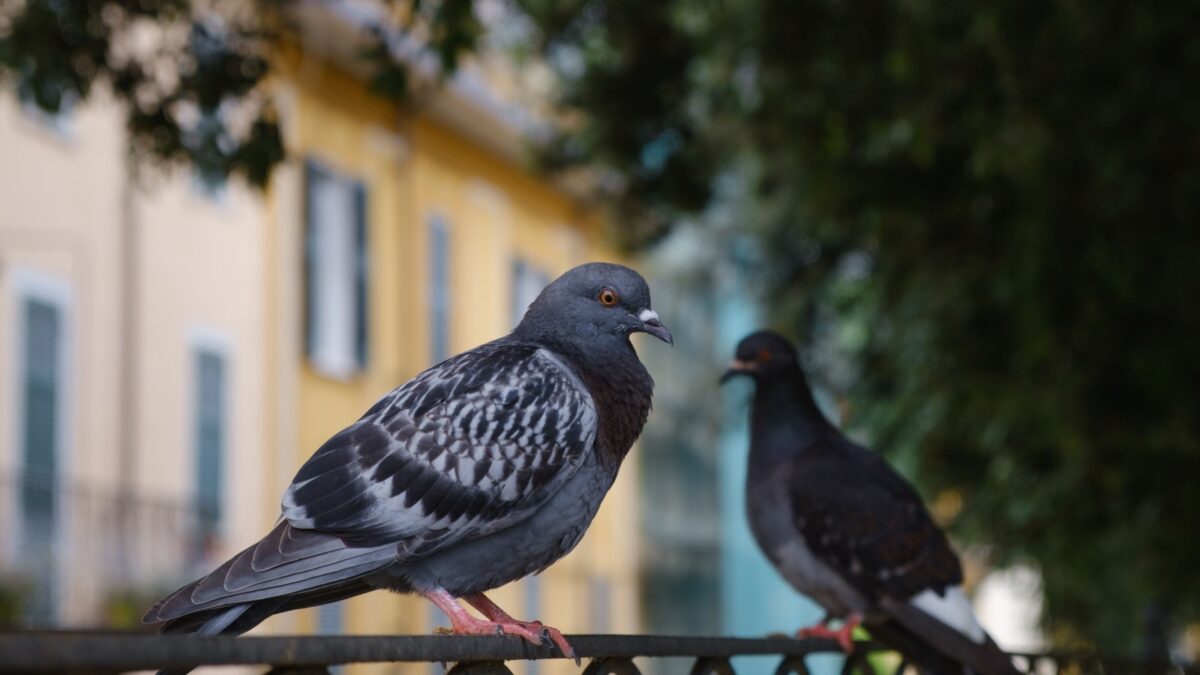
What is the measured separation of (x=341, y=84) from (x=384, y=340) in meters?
2.83

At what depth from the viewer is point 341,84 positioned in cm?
1789

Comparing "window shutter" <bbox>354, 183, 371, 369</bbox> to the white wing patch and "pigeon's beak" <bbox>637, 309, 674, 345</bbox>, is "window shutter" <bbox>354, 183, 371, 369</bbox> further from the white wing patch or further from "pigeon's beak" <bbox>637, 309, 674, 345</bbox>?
"pigeon's beak" <bbox>637, 309, 674, 345</bbox>

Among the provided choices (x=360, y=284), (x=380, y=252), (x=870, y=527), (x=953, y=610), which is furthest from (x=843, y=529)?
(x=380, y=252)

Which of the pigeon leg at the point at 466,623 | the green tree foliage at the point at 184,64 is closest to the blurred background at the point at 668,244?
the green tree foliage at the point at 184,64

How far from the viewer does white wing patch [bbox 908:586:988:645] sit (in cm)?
397

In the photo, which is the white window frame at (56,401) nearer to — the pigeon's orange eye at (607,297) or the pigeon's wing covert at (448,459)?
the pigeon's orange eye at (607,297)

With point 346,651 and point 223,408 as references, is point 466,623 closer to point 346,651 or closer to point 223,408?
point 346,651

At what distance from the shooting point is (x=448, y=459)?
276 centimetres

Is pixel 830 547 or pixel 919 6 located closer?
pixel 830 547

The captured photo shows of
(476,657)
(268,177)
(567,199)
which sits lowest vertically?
(476,657)

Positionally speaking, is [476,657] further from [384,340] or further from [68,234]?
[384,340]

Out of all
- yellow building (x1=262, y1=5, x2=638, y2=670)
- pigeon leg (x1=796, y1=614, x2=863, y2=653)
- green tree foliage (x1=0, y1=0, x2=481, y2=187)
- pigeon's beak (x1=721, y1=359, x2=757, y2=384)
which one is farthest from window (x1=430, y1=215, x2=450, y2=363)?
pigeon leg (x1=796, y1=614, x2=863, y2=653)

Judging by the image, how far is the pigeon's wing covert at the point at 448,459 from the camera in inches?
106

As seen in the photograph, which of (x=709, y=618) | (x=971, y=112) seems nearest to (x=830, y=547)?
(x=971, y=112)
